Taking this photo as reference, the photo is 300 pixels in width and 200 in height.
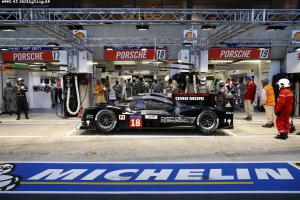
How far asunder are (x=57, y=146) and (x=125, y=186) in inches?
133

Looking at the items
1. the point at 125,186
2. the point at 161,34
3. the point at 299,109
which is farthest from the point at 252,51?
the point at 125,186

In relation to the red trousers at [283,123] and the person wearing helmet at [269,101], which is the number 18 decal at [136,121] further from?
the person wearing helmet at [269,101]

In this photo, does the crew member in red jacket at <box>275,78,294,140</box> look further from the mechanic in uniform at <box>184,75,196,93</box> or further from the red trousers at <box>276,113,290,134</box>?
the mechanic in uniform at <box>184,75,196,93</box>

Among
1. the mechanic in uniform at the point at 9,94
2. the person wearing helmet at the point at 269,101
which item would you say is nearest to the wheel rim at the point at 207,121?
the person wearing helmet at the point at 269,101

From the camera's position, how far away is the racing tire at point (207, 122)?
26.7 ft

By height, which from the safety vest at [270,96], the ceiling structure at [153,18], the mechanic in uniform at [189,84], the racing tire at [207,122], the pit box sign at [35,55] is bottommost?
the racing tire at [207,122]

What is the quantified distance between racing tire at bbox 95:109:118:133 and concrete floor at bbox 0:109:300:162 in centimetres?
22

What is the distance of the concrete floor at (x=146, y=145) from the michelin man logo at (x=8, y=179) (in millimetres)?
666

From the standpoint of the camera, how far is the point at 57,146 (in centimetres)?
685

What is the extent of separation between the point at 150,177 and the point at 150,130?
445 cm

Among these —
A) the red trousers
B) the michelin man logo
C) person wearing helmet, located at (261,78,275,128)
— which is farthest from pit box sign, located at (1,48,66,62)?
the red trousers

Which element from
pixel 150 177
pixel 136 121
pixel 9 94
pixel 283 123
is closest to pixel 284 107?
pixel 283 123

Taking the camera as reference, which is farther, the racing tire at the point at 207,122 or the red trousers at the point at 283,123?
the racing tire at the point at 207,122

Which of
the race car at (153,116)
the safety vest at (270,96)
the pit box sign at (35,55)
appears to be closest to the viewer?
the race car at (153,116)
